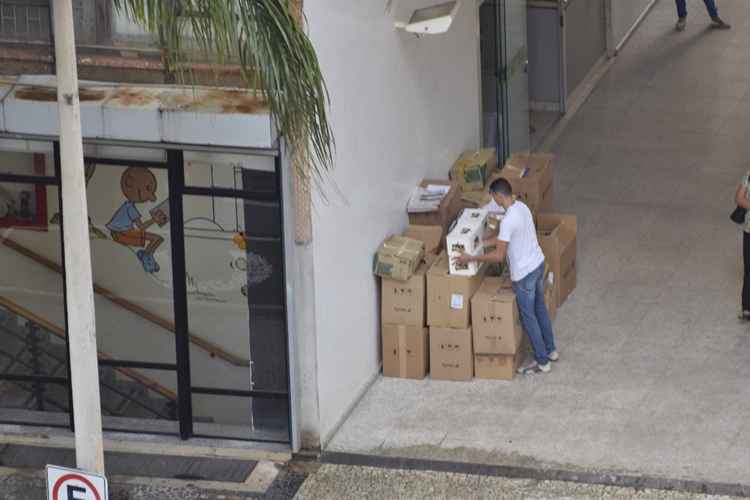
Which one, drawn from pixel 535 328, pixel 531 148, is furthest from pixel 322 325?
pixel 531 148

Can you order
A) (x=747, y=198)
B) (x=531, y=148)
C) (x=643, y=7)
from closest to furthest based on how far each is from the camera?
(x=747, y=198)
(x=531, y=148)
(x=643, y=7)

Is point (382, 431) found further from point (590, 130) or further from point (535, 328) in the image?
point (590, 130)

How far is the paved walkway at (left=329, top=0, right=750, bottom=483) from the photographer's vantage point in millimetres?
13789

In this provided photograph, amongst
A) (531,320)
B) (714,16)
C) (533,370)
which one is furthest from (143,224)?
(714,16)

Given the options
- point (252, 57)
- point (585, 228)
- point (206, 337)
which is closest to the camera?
point (252, 57)

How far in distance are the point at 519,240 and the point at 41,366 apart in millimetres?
4006

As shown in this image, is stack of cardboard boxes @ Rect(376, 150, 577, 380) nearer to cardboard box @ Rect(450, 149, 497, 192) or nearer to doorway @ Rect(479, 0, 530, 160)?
cardboard box @ Rect(450, 149, 497, 192)

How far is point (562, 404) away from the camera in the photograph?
1450 cm

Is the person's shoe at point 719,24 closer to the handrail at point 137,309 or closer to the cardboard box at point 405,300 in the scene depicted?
the cardboard box at point 405,300

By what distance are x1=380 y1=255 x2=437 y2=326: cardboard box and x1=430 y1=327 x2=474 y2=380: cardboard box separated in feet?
0.61

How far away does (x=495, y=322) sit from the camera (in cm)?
1484

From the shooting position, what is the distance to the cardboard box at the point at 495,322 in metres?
14.8

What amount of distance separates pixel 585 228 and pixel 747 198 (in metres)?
3.15

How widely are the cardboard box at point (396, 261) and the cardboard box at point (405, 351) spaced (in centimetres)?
48
